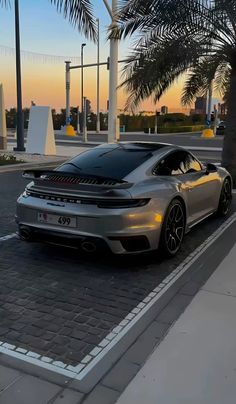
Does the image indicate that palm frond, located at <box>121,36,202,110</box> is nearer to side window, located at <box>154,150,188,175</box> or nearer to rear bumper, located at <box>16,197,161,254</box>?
side window, located at <box>154,150,188,175</box>

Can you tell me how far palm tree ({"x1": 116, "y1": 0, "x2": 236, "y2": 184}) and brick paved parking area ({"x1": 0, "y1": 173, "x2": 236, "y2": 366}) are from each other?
4851mm

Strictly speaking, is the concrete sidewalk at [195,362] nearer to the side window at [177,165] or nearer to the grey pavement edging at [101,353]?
the grey pavement edging at [101,353]

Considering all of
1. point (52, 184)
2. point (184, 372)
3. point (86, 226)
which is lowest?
point (184, 372)

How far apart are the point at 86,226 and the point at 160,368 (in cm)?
197

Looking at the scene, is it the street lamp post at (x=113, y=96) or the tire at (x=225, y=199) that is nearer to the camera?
the tire at (x=225, y=199)

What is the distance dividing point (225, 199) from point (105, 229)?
368cm

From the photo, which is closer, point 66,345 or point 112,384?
point 112,384

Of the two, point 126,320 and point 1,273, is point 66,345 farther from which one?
point 1,273

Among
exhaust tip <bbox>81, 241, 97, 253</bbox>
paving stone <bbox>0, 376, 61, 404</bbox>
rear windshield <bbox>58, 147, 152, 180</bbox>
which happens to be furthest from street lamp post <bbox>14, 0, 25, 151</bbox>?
paving stone <bbox>0, 376, 61, 404</bbox>

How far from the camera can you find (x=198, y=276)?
5.02 metres

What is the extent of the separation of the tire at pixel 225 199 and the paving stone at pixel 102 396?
5.16m

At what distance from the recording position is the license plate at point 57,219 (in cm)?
491

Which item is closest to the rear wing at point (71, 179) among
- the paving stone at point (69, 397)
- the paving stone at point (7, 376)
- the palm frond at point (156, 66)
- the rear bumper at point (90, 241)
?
the rear bumper at point (90, 241)

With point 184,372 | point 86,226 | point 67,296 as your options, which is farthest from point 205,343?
point 86,226
